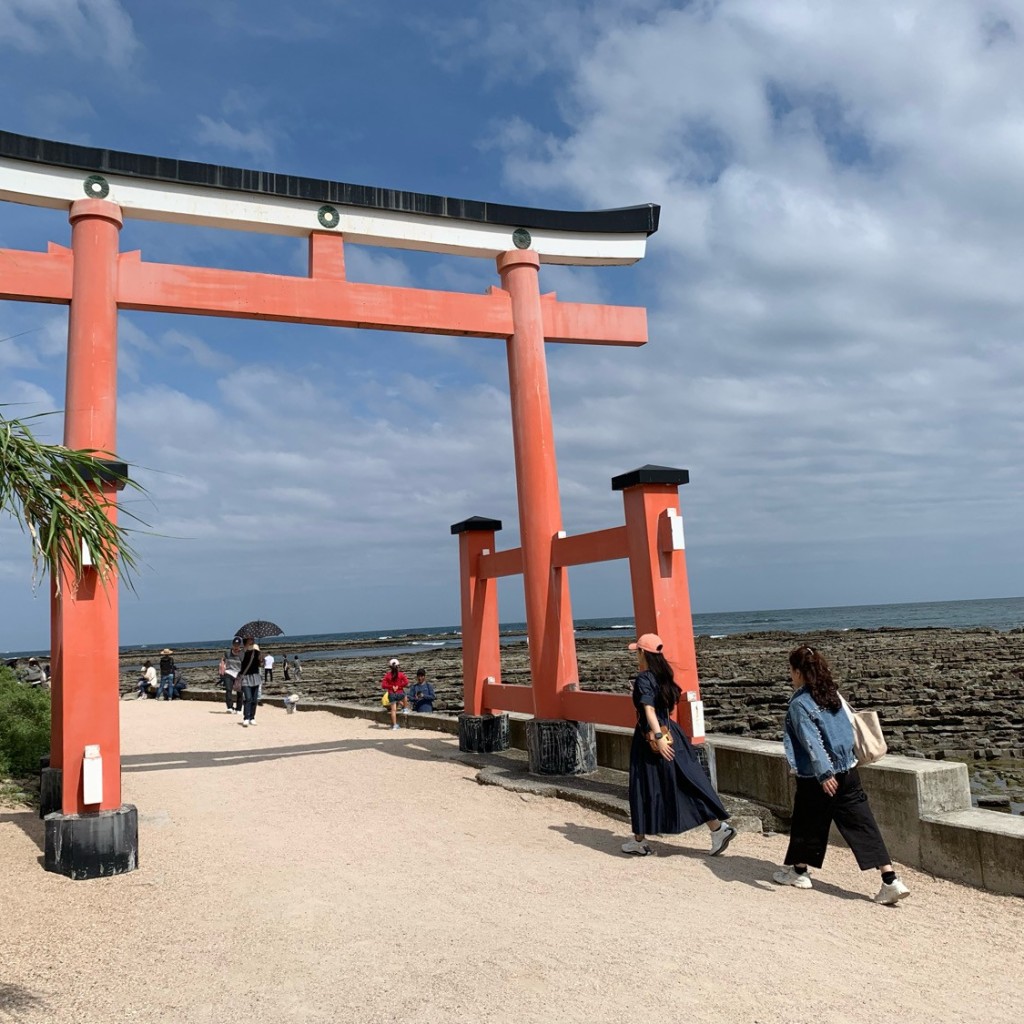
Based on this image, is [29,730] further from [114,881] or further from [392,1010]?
[392,1010]

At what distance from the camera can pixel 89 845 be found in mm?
5582

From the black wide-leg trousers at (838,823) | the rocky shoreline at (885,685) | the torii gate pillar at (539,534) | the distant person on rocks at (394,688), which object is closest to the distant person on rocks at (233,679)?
the distant person on rocks at (394,688)

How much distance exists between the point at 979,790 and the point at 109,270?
401 inches

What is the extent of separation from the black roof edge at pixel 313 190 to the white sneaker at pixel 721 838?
648cm

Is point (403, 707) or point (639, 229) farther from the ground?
point (639, 229)

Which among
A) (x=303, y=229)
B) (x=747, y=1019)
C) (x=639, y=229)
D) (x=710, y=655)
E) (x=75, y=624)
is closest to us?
(x=747, y=1019)

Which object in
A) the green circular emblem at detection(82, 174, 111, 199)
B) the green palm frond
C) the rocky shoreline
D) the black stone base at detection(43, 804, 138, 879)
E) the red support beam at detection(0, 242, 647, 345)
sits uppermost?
the green circular emblem at detection(82, 174, 111, 199)

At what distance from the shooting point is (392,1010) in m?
3.40

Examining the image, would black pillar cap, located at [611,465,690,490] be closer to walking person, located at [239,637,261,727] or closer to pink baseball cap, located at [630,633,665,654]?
pink baseball cap, located at [630,633,665,654]

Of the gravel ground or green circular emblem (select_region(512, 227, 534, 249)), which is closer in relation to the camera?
the gravel ground

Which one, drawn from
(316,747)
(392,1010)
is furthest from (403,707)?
(392,1010)

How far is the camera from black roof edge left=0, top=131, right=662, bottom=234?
7082mm

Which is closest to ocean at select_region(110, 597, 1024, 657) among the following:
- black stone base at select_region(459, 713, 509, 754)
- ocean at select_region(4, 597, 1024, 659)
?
ocean at select_region(4, 597, 1024, 659)

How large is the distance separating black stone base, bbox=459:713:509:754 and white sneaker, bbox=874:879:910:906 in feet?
19.0
